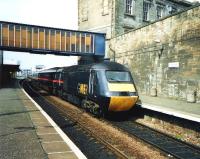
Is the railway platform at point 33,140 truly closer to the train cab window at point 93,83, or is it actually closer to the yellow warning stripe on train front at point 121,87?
the train cab window at point 93,83

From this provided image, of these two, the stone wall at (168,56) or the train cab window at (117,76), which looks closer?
the train cab window at (117,76)

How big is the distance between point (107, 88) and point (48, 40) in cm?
2112

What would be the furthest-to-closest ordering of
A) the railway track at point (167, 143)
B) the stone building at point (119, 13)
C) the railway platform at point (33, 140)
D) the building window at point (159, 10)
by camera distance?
1. the building window at point (159, 10)
2. the stone building at point (119, 13)
3. the railway track at point (167, 143)
4. the railway platform at point (33, 140)

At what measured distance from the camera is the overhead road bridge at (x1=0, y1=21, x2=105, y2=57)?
32250 mm

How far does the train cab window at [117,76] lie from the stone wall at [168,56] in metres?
5.17

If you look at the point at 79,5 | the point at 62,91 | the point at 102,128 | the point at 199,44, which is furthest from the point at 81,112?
the point at 79,5

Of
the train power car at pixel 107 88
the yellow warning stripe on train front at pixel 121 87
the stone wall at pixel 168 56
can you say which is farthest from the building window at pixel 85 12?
the yellow warning stripe on train front at pixel 121 87

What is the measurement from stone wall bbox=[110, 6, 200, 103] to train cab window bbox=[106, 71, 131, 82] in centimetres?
517

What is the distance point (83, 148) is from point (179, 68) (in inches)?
471

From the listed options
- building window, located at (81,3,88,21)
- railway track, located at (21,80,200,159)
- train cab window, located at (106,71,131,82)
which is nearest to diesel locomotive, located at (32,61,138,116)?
train cab window, located at (106,71,131,82)

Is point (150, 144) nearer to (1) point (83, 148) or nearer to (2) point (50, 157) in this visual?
(1) point (83, 148)

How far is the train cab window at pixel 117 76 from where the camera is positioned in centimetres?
1498

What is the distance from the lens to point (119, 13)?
1339 inches

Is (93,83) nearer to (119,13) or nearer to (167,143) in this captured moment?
(167,143)
